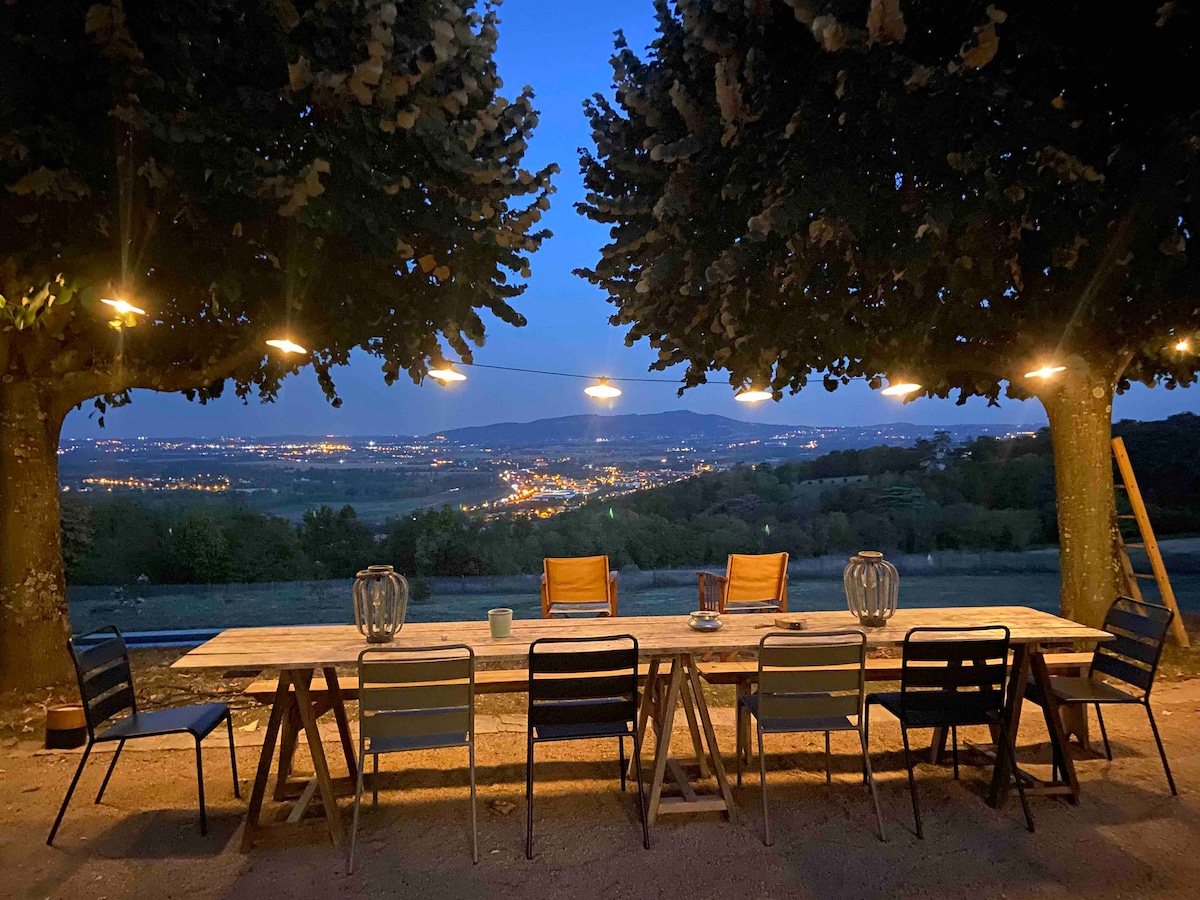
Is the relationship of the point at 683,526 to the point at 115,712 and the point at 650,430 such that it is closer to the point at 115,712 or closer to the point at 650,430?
the point at 650,430

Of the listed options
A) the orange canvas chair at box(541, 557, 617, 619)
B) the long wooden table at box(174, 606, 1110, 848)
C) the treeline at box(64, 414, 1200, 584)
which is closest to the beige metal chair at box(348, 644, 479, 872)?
the long wooden table at box(174, 606, 1110, 848)

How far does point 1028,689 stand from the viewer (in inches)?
142

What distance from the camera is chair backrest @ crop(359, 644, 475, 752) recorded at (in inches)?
115

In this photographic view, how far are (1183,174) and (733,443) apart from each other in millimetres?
15082

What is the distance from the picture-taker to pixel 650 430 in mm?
20156

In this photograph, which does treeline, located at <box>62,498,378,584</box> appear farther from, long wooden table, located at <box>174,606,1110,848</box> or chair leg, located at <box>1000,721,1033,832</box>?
chair leg, located at <box>1000,721,1033,832</box>

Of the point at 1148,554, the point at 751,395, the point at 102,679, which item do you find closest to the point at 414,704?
the point at 102,679

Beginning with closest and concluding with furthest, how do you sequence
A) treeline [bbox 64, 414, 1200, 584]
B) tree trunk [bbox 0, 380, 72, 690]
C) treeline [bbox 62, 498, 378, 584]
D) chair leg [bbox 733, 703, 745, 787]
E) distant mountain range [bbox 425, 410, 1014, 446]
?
chair leg [bbox 733, 703, 745, 787] < tree trunk [bbox 0, 380, 72, 690] < treeline [bbox 62, 498, 378, 584] < treeline [bbox 64, 414, 1200, 584] < distant mountain range [bbox 425, 410, 1014, 446]

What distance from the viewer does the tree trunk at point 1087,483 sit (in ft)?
18.5

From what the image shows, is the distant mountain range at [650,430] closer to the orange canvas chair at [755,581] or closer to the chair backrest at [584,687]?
the orange canvas chair at [755,581]

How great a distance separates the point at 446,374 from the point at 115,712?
2.78 m

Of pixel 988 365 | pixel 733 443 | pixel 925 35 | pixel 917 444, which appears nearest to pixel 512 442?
pixel 733 443

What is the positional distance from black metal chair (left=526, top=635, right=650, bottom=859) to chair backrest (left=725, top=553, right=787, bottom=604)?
114 inches

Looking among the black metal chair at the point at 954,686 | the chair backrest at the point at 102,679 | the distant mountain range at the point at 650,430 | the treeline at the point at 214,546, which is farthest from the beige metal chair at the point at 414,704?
the distant mountain range at the point at 650,430
